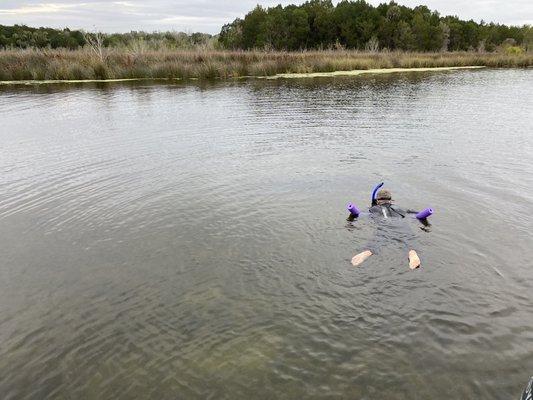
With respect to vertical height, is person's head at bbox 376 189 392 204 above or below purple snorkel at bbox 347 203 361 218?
above

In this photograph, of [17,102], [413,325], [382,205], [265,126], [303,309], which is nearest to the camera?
[413,325]

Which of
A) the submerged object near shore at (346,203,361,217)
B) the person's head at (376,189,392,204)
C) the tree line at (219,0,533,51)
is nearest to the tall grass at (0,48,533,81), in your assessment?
the tree line at (219,0,533,51)

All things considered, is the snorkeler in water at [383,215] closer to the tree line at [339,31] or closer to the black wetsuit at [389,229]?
the black wetsuit at [389,229]

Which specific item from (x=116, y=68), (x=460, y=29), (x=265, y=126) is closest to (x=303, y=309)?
(x=265, y=126)

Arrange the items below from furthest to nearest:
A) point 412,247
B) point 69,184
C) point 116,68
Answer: point 116,68 < point 69,184 < point 412,247

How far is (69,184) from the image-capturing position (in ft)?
42.1

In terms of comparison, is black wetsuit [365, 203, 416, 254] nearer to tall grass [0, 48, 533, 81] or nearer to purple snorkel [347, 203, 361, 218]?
purple snorkel [347, 203, 361, 218]

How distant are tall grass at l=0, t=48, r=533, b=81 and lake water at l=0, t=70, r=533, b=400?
2497 centimetres

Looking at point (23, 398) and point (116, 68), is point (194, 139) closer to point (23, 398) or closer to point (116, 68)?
point (23, 398)

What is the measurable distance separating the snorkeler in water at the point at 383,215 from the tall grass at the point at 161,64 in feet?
115

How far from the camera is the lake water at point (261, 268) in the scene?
5.48 metres

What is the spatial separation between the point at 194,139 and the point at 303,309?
41.0ft

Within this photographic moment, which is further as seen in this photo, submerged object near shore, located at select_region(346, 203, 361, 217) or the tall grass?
the tall grass

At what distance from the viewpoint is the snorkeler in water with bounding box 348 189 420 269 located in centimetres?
776
